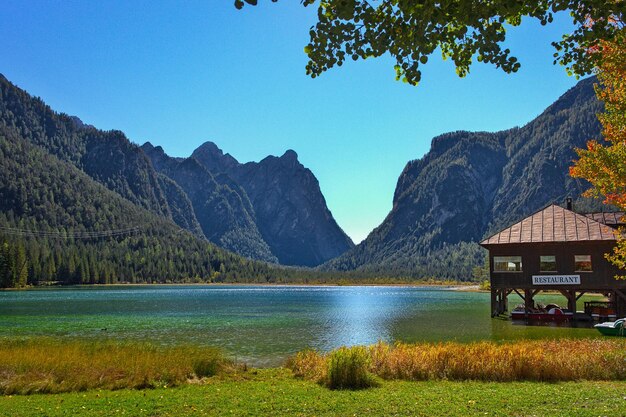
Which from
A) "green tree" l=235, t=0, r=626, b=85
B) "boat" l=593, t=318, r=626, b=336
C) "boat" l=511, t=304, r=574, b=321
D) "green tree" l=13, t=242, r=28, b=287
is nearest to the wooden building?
"boat" l=511, t=304, r=574, b=321

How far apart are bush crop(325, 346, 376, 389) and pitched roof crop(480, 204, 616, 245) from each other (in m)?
34.6

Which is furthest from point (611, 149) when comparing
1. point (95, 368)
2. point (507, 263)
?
point (507, 263)

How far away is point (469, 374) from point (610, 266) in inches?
1306

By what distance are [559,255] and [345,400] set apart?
38.2 m

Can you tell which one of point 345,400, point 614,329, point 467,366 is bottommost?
point 614,329

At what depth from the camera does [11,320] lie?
4784 centimetres

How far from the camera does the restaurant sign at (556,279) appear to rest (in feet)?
147

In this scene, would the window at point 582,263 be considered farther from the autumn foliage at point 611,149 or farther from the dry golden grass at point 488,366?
the autumn foliage at point 611,149

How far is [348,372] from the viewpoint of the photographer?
16.0 m

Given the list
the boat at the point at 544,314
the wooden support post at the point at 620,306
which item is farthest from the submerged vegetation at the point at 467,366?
the wooden support post at the point at 620,306

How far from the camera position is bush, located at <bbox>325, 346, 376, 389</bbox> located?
1592 centimetres

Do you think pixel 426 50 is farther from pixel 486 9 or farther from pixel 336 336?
pixel 336 336

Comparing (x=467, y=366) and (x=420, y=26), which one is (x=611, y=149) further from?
(x=420, y=26)

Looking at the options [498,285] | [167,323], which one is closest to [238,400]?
[167,323]
